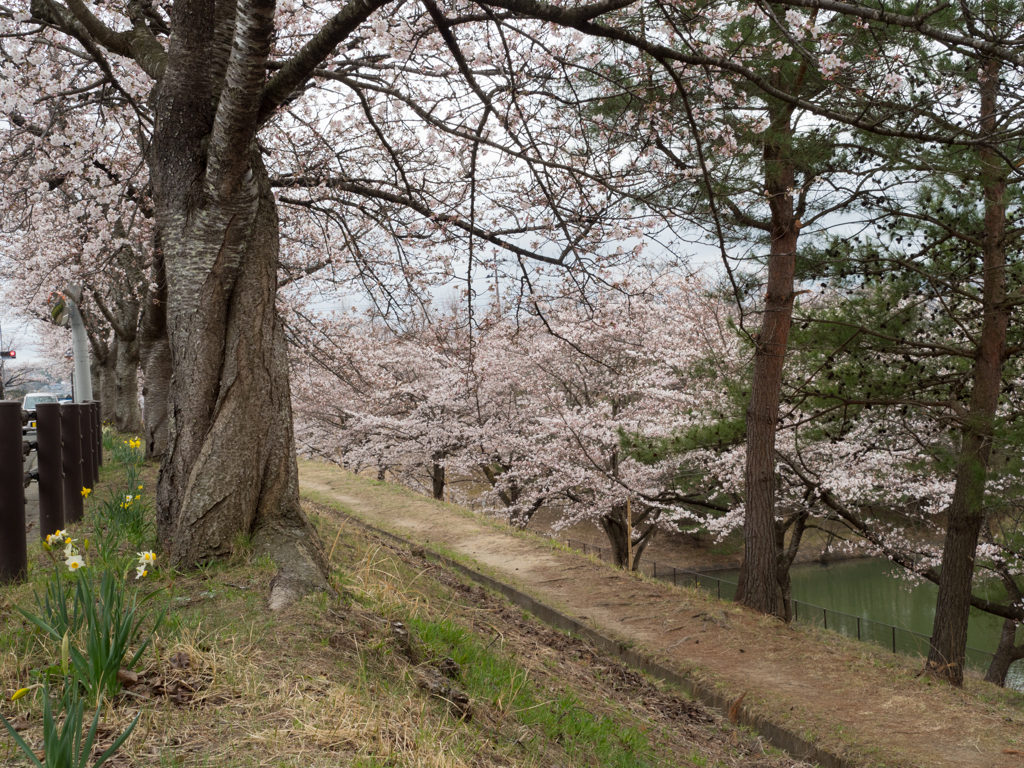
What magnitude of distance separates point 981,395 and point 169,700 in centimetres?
822

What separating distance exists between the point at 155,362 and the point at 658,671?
26.4 ft

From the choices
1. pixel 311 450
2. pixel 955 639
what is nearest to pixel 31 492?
pixel 955 639

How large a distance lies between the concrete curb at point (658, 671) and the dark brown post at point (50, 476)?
400 centimetres

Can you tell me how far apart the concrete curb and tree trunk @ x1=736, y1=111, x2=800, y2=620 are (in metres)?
2.31

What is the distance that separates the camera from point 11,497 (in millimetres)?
3713

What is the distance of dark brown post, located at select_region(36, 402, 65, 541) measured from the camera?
15.2 feet

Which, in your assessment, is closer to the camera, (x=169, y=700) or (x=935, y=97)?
(x=169, y=700)

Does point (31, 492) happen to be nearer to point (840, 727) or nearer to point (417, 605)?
point (417, 605)

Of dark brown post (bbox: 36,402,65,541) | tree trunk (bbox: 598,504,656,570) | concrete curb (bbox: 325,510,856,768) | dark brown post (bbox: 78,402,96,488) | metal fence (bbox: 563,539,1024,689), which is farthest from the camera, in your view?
tree trunk (bbox: 598,504,656,570)

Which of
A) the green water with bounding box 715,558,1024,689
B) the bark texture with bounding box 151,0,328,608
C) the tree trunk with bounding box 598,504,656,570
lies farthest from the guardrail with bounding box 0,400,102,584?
the green water with bounding box 715,558,1024,689

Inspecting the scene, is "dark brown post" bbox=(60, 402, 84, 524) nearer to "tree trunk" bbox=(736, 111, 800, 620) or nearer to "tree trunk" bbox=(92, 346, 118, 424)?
"tree trunk" bbox=(736, 111, 800, 620)

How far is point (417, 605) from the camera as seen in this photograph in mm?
4492

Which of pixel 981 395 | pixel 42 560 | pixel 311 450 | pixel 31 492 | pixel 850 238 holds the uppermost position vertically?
pixel 850 238

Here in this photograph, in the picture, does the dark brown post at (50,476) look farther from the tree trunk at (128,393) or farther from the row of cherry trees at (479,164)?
the tree trunk at (128,393)
